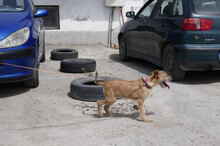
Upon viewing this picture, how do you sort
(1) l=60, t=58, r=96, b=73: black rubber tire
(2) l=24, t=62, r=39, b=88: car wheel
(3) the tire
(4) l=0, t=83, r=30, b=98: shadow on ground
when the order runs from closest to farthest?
(4) l=0, t=83, r=30, b=98: shadow on ground → (2) l=24, t=62, r=39, b=88: car wheel → (3) the tire → (1) l=60, t=58, r=96, b=73: black rubber tire

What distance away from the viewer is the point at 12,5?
666cm

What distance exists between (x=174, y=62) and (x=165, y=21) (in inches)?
35.7

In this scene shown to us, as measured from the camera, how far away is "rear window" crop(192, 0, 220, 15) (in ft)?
21.4

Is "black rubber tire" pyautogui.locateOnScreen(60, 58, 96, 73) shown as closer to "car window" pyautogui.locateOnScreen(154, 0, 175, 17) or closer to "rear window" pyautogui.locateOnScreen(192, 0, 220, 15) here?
"car window" pyautogui.locateOnScreen(154, 0, 175, 17)

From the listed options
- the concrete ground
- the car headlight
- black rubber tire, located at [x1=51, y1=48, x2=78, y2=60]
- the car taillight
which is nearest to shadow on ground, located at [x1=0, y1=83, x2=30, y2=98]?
the concrete ground

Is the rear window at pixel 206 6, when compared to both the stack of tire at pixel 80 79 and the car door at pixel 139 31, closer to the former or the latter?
the car door at pixel 139 31

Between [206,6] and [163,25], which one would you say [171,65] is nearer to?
[163,25]

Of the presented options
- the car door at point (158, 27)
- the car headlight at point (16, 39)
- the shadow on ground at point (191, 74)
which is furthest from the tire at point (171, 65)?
the car headlight at point (16, 39)

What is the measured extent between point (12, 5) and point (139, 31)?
10.1 feet

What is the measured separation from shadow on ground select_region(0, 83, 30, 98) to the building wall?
4.86m

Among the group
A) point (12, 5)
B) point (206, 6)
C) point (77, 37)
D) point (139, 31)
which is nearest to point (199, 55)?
point (206, 6)

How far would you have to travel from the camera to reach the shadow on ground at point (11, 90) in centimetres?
607

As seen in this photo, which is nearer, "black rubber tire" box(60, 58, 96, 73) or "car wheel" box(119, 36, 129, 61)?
"black rubber tire" box(60, 58, 96, 73)

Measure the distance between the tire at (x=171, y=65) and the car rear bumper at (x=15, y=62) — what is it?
107 inches
